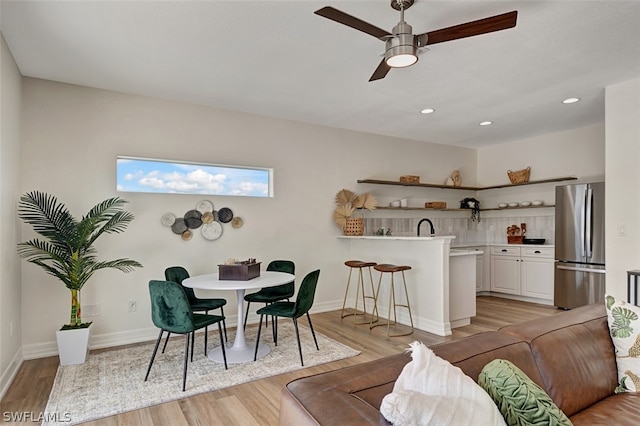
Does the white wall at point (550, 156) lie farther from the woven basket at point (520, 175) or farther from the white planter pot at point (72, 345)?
the white planter pot at point (72, 345)

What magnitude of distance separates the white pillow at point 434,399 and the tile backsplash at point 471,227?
15.2 feet

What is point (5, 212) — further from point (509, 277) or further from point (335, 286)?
point (509, 277)

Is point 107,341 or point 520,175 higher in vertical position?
point 520,175

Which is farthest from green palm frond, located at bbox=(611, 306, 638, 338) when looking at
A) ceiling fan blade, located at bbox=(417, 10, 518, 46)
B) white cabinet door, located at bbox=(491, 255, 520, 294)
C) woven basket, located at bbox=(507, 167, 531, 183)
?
woven basket, located at bbox=(507, 167, 531, 183)

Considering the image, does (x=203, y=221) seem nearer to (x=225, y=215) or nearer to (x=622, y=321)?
(x=225, y=215)

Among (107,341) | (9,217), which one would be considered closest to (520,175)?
(107,341)

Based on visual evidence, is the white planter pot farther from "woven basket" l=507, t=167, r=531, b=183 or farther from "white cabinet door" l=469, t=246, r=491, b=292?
"woven basket" l=507, t=167, r=531, b=183

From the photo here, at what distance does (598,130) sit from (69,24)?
644cm

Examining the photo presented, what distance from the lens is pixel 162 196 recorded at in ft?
13.6

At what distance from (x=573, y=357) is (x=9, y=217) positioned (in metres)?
4.00

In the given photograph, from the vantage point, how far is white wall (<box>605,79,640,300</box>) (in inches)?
142

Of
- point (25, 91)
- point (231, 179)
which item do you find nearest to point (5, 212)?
point (25, 91)

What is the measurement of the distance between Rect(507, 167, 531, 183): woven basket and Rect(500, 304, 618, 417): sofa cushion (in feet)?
15.8

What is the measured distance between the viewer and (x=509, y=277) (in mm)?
6039
